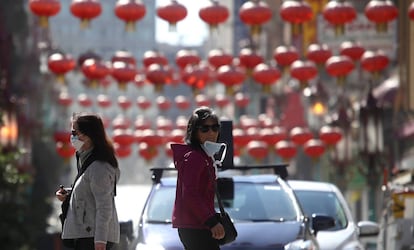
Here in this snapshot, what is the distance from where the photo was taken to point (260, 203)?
44.2 ft

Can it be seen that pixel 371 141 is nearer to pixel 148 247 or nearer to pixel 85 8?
pixel 85 8

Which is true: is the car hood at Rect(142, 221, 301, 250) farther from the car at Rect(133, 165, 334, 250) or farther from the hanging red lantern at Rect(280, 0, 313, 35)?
the hanging red lantern at Rect(280, 0, 313, 35)

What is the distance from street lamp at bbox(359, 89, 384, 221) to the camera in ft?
119

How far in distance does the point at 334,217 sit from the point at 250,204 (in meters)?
2.34

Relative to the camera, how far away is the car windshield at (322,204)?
15.8 metres

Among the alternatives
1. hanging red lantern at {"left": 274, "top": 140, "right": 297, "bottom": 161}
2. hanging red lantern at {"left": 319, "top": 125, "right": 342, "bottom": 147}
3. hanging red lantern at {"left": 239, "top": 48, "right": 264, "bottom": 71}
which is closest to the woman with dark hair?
hanging red lantern at {"left": 239, "top": 48, "right": 264, "bottom": 71}

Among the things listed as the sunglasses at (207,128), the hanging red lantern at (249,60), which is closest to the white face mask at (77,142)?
the sunglasses at (207,128)

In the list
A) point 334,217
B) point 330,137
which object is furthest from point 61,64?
point 334,217

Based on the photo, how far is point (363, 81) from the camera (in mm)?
46531

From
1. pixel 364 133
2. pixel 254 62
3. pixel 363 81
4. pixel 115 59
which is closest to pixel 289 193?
pixel 254 62

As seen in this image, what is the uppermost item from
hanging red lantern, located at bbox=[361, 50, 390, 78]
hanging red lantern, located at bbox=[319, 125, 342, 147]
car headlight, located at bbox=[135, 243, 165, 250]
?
hanging red lantern, located at bbox=[361, 50, 390, 78]

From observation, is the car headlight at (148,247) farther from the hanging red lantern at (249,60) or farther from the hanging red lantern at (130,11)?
the hanging red lantern at (249,60)

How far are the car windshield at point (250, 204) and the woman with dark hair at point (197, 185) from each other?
10.6 ft

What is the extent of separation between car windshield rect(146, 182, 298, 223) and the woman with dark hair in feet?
10.6
